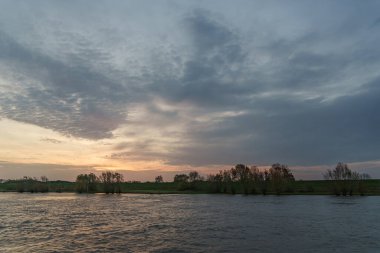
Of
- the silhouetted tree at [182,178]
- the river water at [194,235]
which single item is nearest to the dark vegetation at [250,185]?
the silhouetted tree at [182,178]

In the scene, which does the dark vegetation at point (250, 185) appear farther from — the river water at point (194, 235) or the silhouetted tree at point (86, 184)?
the river water at point (194, 235)

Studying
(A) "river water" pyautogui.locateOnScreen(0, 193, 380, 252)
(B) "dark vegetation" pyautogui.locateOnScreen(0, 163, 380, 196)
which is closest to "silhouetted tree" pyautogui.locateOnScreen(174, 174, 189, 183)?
(B) "dark vegetation" pyautogui.locateOnScreen(0, 163, 380, 196)

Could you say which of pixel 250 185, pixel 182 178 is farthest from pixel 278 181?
pixel 182 178

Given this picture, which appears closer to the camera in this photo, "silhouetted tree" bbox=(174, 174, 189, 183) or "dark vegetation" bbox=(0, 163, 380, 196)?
"dark vegetation" bbox=(0, 163, 380, 196)

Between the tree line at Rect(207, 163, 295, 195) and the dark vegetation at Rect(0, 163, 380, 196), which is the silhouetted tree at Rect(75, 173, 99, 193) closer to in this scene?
the dark vegetation at Rect(0, 163, 380, 196)

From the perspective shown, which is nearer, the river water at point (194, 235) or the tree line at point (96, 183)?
the river water at point (194, 235)

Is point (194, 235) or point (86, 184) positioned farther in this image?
point (86, 184)

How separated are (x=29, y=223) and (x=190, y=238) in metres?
21.2

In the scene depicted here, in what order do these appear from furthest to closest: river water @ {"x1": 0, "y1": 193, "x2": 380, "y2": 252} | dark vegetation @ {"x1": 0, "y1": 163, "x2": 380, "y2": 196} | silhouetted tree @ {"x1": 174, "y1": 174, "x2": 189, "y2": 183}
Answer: silhouetted tree @ {"x1": 174, "y1": 174, "x2": 189, "y2": 183} → dark vegetation @ {"x1": 0, "y1": 163, "x2": 380, "y2": 196} → river water @ {"x1": 0, "y1": 193, "x2": 380, "y2": 252}

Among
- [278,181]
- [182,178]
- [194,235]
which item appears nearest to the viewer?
[194,235]

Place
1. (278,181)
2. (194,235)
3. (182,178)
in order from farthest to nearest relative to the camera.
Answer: (182,178), (278,181), (194,235)

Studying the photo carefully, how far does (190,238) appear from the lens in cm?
3212

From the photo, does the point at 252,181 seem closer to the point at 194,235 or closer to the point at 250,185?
the point at 250,185

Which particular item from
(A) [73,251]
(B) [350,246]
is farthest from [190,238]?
(B) [350,246]
